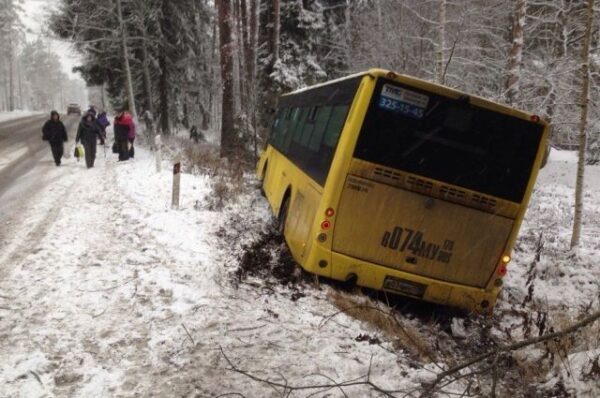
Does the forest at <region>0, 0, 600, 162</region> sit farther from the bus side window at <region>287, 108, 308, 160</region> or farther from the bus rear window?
the bus rear window

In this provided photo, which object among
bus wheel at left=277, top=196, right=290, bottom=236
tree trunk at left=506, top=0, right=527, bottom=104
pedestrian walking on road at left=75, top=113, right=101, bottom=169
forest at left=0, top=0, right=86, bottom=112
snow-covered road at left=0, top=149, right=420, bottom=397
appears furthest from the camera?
forest at left=0, top=0, right=86, bottom=112

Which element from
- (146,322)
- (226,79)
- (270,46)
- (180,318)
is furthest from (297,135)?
(270,46)

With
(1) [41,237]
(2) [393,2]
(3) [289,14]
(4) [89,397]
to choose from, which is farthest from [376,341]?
(2) [393,2]

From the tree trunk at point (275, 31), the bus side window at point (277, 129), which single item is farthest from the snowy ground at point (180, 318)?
the tree trunk at point (275, 31)

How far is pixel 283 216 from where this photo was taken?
850 centimetres

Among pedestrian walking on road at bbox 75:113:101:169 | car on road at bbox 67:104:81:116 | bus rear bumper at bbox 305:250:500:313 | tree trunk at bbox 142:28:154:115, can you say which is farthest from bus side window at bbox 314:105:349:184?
car on road at bbox 67:104:81:116

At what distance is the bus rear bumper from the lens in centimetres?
590

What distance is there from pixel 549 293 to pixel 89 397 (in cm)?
796

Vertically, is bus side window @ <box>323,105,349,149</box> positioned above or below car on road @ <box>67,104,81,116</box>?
above

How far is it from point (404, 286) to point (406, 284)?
4 centimetres

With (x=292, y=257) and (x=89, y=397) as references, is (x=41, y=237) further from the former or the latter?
(x=89, y=397)

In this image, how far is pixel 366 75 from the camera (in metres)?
5.67

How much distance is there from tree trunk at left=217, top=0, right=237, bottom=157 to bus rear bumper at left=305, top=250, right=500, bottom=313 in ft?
37.4

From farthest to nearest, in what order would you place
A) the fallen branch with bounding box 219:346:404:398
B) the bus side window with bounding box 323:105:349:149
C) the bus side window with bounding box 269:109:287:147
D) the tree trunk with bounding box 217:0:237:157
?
the tree trunk with bounding box 217:0:237:157, the bus side window with bounding box 269:109:287:147, the bus side window with bounding box 323:105:349:149, the fallen branch with bounding box 219:346:404:398
